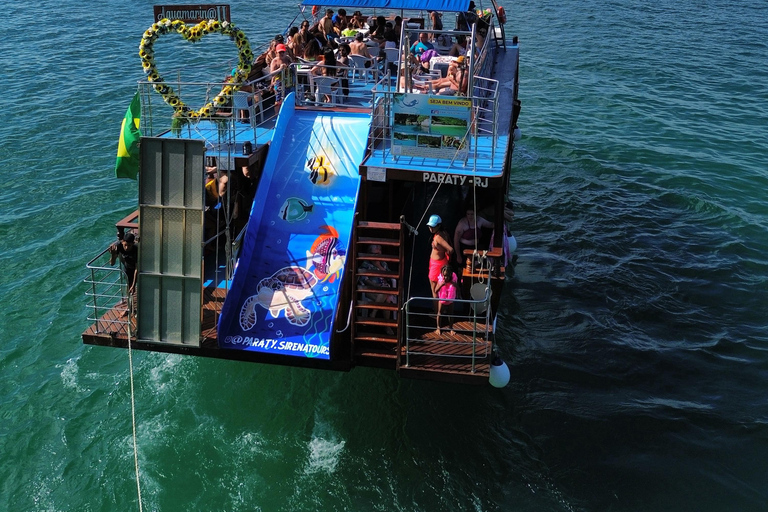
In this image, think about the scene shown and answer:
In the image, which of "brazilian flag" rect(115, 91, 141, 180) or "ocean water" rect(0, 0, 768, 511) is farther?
"brazilian flag" rect(115, 91, 141, 180)

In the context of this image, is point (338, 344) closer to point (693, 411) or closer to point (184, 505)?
point (184, 505)

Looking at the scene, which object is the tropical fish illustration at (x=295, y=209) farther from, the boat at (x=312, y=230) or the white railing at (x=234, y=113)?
the white railing at (x=234, y=113)

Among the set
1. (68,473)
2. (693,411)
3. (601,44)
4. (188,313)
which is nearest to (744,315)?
(693,411)

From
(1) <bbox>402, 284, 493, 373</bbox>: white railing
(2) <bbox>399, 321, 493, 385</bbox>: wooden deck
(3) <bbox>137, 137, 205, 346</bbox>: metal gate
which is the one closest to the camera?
(1) <bbox>402, 284, 493, 373</bbox>: white railing

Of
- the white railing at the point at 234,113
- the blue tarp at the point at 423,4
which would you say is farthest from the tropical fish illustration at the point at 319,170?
the blue tarp at the point at 423,4

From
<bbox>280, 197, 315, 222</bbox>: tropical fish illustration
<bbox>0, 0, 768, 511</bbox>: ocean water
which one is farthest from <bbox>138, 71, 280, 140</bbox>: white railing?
<bbox>0, 0, 768, 511</bbox>: ocean water

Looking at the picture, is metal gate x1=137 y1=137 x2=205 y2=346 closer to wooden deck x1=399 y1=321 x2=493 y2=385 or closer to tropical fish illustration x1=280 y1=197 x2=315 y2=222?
tropical fish illustration x1=280 y1=197 x2=315 y2=222
